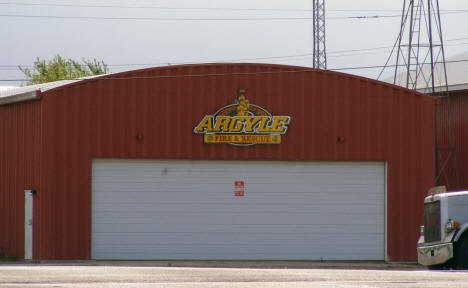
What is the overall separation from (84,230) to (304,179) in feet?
20.9

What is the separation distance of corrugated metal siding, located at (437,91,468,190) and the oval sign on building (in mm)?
8322

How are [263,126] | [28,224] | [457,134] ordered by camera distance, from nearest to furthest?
[28,224] → [263,126] → [457,134]

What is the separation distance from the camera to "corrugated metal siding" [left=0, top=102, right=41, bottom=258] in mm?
25844

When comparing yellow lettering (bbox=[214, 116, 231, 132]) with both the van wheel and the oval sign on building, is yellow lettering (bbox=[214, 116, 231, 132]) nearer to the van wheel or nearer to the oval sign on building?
the oval sign on building

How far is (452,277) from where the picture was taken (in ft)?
49.5

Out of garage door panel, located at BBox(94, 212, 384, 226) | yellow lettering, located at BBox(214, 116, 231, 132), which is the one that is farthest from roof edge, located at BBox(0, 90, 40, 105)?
yellow lettering, located at BBox(214, 116, 231, 132)

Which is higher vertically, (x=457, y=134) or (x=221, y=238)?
(x=457, y=134)

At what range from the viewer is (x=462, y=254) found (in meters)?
19.1

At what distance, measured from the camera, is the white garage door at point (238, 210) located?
2589 centimetres

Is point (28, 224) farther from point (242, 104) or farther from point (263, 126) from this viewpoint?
point (263, 126)

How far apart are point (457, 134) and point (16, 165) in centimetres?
1537

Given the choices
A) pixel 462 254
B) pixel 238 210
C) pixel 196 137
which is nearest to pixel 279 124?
pixel 196 137

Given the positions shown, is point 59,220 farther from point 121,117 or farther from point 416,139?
point 416,139

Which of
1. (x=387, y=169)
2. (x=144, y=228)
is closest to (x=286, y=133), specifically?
(x=387, y=169)
